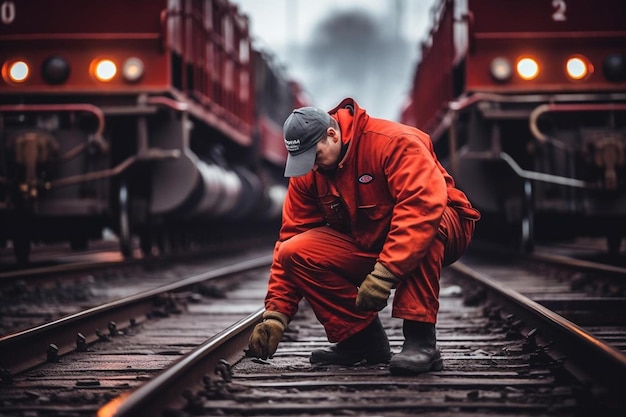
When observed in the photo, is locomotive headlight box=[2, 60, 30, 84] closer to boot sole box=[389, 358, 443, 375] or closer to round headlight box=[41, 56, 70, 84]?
round headlight box=[41, 56, 70, 84]

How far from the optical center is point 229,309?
229 inches

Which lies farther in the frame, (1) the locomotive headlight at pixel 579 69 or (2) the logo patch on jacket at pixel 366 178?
(1) the locomotive headlight at pixel 579 69

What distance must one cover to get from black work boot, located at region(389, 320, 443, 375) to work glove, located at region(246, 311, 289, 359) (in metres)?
0.44

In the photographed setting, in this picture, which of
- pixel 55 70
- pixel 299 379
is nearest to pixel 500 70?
pixel 55 70

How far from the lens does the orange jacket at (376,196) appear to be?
3.15 m

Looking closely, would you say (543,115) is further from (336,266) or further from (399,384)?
(399,384)

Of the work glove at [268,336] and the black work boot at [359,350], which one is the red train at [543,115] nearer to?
the black work boot at [359,350]

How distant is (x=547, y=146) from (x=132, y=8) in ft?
13.3

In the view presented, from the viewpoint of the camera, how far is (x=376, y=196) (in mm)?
3414

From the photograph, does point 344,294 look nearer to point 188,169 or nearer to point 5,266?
point 188,169

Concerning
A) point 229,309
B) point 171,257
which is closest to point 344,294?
point 229,309

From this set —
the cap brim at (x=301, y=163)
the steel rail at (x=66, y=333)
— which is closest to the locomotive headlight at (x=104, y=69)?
the steel rail at (x=66, y=333)

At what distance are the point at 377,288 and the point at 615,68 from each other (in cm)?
597

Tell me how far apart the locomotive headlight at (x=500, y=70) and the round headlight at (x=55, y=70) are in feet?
12.8
